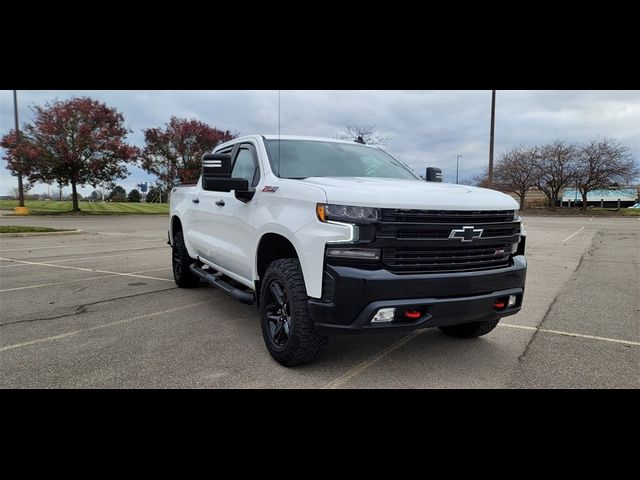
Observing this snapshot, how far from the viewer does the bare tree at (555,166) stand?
46500 millimetres

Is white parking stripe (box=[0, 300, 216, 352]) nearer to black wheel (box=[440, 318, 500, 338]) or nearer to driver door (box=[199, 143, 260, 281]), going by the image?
driver door (box=[199, 143, 260, 281])

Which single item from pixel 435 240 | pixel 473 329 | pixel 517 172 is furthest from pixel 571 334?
pixel 517 172

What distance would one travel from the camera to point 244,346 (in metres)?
4.25

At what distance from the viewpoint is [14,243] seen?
13.8m

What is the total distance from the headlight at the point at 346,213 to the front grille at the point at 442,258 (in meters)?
0.25

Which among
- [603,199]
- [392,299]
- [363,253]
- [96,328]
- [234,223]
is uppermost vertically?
[603,199]

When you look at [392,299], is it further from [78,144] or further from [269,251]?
[78,144]

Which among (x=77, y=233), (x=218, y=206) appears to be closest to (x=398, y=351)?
(x=218, y=206)

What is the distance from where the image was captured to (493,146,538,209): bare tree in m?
47.6

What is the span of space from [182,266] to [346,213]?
4.27m

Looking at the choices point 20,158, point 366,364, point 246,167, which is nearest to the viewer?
point 366,364

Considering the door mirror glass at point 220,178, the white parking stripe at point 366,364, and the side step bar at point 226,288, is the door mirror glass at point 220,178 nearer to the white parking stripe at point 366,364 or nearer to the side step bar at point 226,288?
the side step bar at point 226,288

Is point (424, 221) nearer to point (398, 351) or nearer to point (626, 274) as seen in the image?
point (398, 351)
